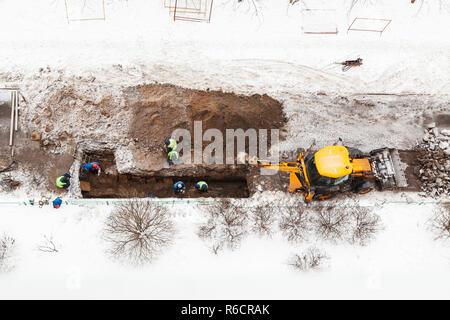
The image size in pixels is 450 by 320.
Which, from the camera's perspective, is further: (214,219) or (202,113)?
(202,113)

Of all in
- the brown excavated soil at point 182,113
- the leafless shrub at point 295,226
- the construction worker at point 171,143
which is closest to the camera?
the leafless shrub at point 295,226

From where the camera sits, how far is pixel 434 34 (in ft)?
36.8

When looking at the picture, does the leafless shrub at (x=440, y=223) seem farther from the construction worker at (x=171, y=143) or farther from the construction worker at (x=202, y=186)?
the construction worker at (x=171, y=143)

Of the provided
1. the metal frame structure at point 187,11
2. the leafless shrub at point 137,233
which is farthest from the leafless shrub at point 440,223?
the metal frame structure at point 187,11

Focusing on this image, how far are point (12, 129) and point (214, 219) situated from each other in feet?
25.5

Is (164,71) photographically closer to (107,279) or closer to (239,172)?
(239,172)

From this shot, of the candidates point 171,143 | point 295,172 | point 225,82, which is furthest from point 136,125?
point 295,172

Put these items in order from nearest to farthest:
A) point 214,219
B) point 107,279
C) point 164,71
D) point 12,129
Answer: point 107,279
point 214,219
point 12,129
point 164,71

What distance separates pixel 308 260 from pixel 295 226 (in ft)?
3.63

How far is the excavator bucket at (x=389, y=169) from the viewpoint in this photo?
9.31 meters

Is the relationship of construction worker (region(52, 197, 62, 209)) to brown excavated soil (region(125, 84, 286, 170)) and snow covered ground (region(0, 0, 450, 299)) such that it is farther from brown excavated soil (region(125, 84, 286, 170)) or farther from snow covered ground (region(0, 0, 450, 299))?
brown excavated soil (region(125, 84, 286, 170))

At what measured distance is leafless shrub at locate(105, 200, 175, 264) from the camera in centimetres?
856

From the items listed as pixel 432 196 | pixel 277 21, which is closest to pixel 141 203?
pixel 277 21

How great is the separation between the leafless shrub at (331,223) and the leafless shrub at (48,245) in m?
8.32
